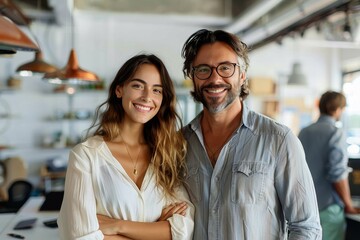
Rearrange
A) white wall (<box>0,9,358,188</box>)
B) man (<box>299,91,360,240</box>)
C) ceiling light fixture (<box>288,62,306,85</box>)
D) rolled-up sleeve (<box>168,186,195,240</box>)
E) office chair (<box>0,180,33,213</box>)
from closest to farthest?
rolled-up sleeve (<box>168,186,195,240</box>) → man (<box>299,91,360,240</box>) → office chair (<box>0,180,33,213</box>) → ceiling light fixture (<box>288,62,306,85</box>) → white wall (<box>0,9,358,188</box>)

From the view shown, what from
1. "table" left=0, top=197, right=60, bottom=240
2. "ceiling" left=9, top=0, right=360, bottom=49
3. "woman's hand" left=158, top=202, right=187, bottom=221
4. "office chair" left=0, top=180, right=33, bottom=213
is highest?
"ceiling" left=9, top=0, right=360, bottom=49

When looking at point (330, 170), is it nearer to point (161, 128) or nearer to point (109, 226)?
point (161, 128)

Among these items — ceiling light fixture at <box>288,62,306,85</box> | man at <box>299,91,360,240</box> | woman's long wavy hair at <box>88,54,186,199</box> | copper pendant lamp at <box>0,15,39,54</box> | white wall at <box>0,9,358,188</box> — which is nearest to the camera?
copper pendant lamp at <box>0,15,39,54</box>

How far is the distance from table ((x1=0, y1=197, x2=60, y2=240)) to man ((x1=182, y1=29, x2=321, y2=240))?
114 centimetres

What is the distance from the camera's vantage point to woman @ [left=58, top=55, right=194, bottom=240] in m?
1.48

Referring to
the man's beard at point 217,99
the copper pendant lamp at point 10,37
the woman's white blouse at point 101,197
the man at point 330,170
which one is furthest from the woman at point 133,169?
the man at point 330,170

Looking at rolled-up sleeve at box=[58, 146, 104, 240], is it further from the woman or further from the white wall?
the white wall

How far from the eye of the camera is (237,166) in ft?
5.08

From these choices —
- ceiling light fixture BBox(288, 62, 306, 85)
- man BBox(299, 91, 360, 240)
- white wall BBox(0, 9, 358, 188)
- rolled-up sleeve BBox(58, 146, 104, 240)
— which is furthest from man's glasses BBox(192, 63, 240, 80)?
ceiling light fixture BBox(288, 62, 306, 85)

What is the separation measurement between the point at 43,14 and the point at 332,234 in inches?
198

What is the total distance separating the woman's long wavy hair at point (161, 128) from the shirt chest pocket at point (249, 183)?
0.30m

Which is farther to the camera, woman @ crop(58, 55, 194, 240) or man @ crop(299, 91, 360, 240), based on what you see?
man @ crop(299, 91, 360, 240)

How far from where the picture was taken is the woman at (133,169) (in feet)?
4.85

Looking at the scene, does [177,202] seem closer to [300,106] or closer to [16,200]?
[16,200]
